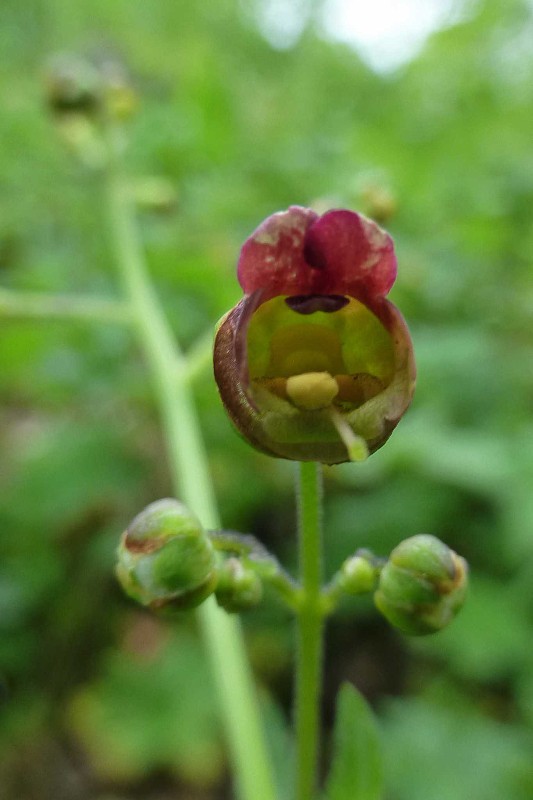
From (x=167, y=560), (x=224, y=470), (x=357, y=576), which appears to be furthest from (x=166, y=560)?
(x=224, y=470)

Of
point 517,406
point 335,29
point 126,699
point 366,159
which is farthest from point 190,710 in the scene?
point 335,29

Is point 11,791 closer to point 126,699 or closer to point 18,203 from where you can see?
point 126,699

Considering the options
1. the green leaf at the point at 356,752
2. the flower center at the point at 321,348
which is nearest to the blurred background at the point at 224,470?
the green leaf at the point at 356,752

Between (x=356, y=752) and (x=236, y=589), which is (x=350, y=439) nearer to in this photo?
(x=236, y=589)

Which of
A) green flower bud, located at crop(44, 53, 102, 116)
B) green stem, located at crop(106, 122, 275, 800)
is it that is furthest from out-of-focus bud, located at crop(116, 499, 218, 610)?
green flower bud, located at crop(44, 53, 102, 116)

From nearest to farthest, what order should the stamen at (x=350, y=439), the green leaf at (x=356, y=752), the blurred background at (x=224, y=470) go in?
1. the stamen at (x=350, y=439)
2. the green leaf at (x=356, y=752)
3. the blurred background at (x=224, y=470)

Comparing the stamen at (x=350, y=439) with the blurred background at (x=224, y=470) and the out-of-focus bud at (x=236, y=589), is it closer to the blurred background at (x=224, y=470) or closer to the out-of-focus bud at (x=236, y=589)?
the out-of-focus bud at (x=236, y=589)
